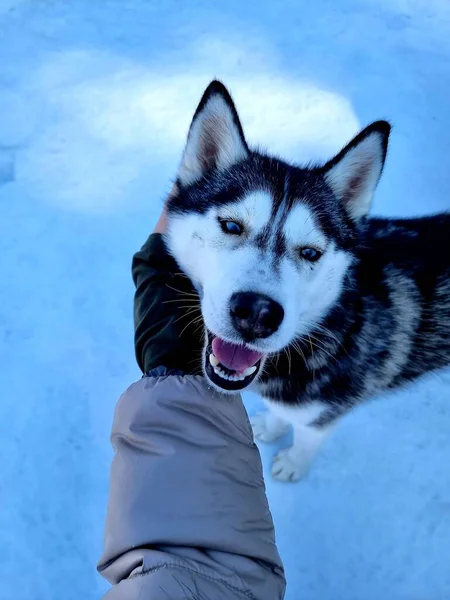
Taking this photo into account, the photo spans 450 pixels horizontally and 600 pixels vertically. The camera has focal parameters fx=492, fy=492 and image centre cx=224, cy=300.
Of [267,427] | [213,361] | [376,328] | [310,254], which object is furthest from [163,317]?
[267,427]

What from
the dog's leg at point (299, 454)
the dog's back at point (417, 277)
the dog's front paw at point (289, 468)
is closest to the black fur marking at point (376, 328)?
the dog's back at point (417, 277)

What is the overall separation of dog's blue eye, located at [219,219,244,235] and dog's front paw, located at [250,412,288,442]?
1156 mm

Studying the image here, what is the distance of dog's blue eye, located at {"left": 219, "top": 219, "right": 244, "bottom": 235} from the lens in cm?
146

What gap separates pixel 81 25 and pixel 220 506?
143 inches

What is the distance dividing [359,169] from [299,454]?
Answer: 1.27 m

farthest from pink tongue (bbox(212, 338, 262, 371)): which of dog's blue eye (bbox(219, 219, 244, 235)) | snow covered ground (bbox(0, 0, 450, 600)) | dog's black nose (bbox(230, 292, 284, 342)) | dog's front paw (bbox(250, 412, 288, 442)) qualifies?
snow covered ground (bbox(0, 0, 450, 600))

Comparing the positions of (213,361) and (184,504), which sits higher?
(213,361)

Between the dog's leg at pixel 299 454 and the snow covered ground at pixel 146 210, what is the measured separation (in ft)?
0.23

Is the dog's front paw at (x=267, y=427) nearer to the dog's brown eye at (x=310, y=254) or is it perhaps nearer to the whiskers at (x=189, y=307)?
the whiskers at (x=189, y=307)

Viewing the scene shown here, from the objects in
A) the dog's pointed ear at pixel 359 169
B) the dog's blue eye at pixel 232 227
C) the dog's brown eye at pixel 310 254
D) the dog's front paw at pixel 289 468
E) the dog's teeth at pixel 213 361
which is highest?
the dog's pointed ear at pixel 359 169

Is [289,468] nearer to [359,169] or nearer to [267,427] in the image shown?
[267,427]

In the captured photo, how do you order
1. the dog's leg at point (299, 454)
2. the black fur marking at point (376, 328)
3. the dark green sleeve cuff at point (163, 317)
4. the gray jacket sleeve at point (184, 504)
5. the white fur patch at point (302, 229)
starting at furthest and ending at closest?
the dog's leg at point (299, 454), the black fur marking at point (376, 328), the dark green sleeve cuff at point (163, 317), the white fur patch at point (302, 229), the gray jacket sleeve at point (184, 504)

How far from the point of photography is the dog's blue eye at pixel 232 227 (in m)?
1.46

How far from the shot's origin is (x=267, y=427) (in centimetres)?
236
